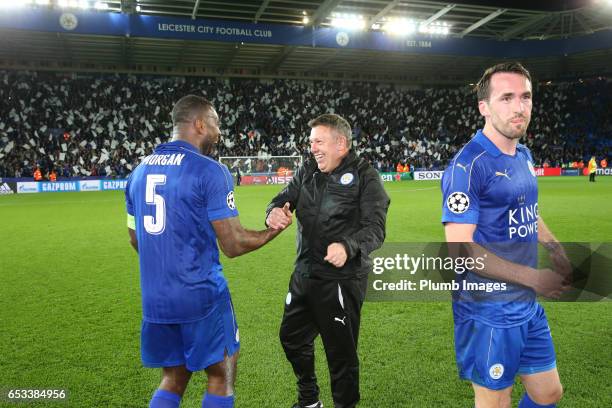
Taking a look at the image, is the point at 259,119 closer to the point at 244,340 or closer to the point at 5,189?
the point at 5,189

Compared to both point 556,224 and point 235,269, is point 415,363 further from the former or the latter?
point 556,224

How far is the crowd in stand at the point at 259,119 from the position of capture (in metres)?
28.3

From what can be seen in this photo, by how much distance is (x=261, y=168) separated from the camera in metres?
29.6


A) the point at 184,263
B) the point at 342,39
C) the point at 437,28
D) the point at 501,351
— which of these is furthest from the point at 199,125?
the point at 437,28

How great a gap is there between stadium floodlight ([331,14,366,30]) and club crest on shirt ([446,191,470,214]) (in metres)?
28.7

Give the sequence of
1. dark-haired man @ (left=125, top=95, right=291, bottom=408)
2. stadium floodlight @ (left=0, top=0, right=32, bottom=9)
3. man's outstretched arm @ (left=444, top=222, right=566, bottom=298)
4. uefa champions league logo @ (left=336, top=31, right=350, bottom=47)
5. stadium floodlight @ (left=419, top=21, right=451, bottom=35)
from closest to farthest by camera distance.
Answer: man's outstretched arm @ (left=444, top=222, right=566, bottom=298) → dark-haired man @ (left=125, top=95, right=291, bottom=408) → stadium floodlight @ (left=0, top=0, right=32, bottom=9) → uefa champions league logo @ (left=336, top=31, right=350, bottom=47) → stadium floodlight @ (left=419, top=21, right=451, bottom=35)

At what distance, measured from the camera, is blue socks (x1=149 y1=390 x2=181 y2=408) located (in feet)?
8.28

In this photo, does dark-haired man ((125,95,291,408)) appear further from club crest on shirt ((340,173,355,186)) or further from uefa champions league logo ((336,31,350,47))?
uefa champions league logo ((336,31,350,47))

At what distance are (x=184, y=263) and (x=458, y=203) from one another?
137 centimetres

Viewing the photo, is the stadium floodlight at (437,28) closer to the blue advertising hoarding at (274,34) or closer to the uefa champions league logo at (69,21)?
the blue advertising hoarding at (274,34)

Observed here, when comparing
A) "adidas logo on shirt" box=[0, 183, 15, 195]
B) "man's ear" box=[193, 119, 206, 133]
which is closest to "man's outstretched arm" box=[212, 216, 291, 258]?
"man's ear" box=[193, 119, 206, 133]

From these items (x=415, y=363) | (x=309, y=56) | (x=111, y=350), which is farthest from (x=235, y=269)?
(x=309, y=56)

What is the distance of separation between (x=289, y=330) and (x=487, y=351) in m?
1.43

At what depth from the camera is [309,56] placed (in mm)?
32938
